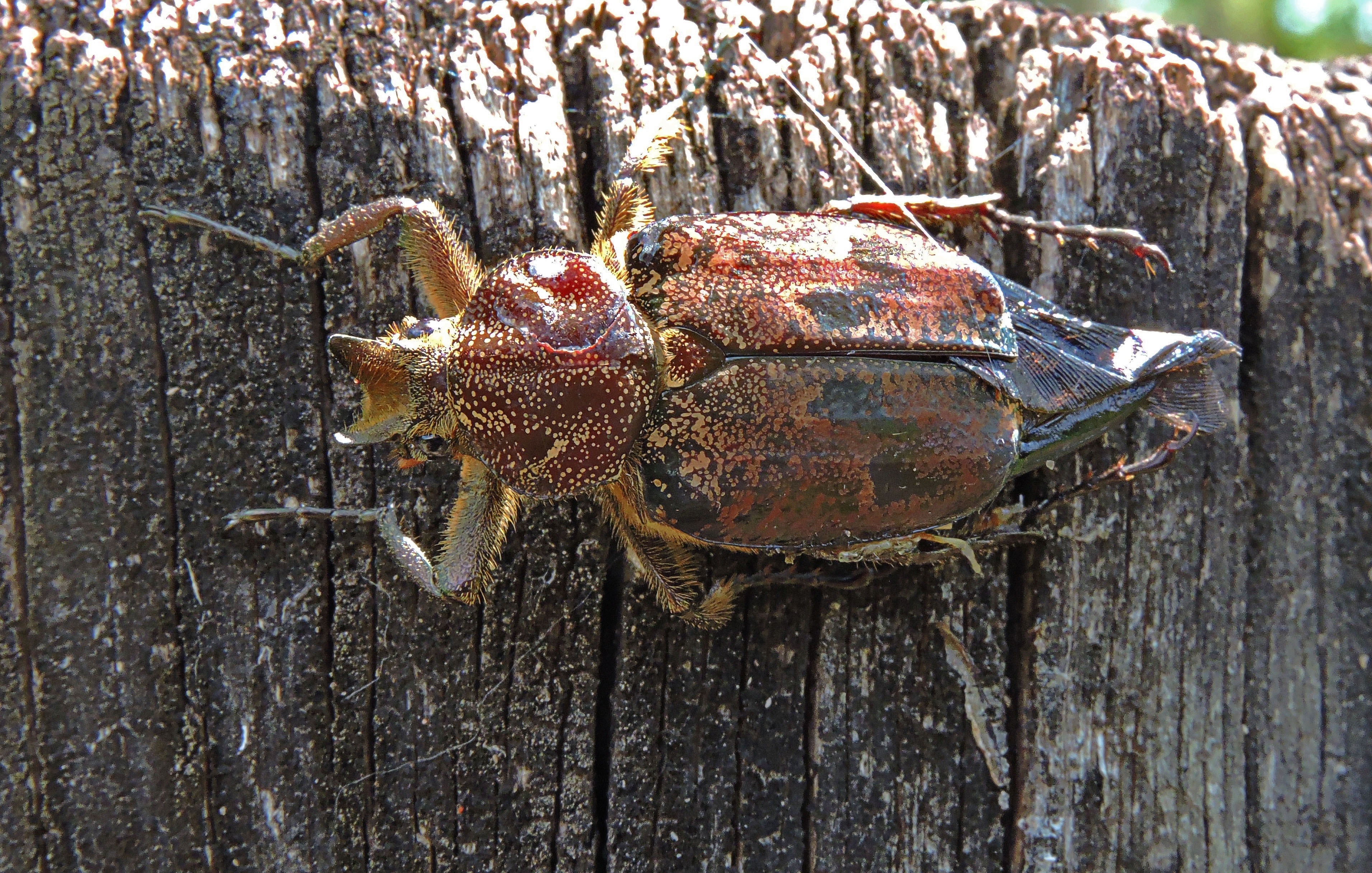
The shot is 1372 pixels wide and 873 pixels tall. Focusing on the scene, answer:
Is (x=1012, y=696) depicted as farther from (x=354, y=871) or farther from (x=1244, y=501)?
(x=354, y=871)

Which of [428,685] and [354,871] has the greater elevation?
[428,685]

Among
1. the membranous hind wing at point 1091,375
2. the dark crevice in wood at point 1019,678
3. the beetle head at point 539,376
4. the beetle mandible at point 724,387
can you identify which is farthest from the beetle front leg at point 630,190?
the dark crevice in wood at point 1019,678

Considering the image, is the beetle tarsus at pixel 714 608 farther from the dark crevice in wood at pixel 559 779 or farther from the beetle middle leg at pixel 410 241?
the beetle middle leg at pixel 410 241

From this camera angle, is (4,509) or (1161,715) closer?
(4,509)

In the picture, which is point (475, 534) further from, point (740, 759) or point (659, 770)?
point (740, 759)

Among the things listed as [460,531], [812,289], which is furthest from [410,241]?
[812,289]

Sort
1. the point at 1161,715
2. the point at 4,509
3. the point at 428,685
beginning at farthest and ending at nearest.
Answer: the point at 1161,715 → the point at 428,685 → the point at 4,509

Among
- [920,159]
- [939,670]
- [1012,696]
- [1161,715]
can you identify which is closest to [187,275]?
[920,159]

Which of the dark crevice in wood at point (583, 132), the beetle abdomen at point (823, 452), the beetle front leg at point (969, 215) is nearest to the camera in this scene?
the beetle abdomen at point (823, 452)
